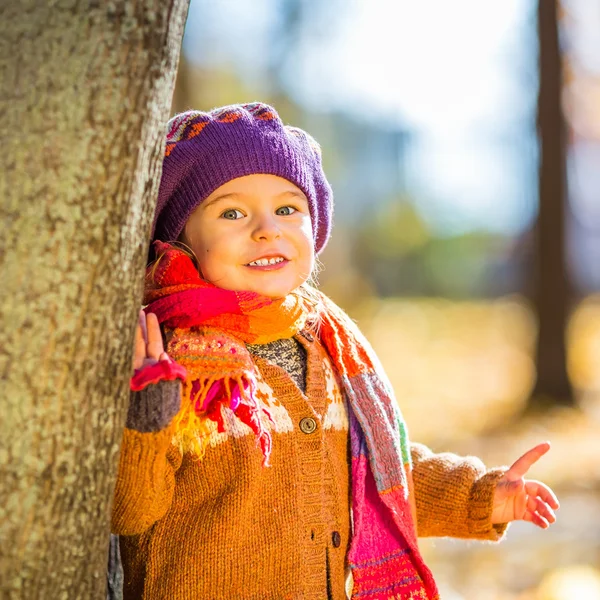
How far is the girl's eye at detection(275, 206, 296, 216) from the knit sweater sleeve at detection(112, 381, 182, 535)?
0.66 m

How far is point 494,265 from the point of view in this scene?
2534cm

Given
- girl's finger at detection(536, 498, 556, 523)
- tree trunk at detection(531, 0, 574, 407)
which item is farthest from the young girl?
tree trunk at detection(531, 0, 574, 407)

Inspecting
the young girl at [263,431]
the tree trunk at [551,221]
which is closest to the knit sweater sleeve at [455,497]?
the young girl at [263,431]

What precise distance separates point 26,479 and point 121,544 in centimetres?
84

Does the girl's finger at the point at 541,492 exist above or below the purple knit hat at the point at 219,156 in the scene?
below

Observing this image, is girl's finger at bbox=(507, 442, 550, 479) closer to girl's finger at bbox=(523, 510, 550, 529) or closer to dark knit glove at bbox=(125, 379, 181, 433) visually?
girl's finger at bbox=(523, 510, 550, 529)

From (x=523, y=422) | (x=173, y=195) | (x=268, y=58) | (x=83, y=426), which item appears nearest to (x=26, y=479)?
(x=83, y=426)

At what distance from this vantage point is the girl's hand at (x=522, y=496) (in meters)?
2.28

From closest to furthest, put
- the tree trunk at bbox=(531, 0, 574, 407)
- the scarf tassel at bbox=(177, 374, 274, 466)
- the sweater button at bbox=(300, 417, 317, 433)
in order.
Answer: the scarf tassel at bbox=(177, 374, 274, 466) < the sweater button at bbox=(300, 417, 317, 433) < the tree trunk at bbox=(531, 0, 574, 407)

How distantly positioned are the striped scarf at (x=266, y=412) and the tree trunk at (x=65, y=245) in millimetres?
468

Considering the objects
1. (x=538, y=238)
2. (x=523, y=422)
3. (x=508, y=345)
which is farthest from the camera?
(x=508, y=345)

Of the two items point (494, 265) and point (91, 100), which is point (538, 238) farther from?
point (494, 265)

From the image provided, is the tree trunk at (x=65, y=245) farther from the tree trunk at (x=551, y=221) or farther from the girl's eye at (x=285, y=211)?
the tree trunk at (x=551, y=221)

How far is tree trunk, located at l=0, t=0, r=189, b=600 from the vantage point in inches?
53.4
